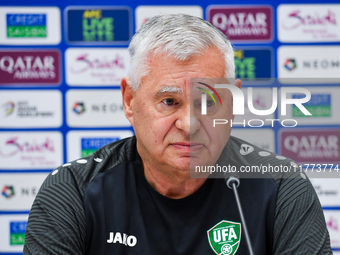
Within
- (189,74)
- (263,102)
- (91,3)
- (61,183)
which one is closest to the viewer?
(189,74)

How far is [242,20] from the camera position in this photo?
2.10 m

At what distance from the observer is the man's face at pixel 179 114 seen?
865 mm

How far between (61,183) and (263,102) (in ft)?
5.43

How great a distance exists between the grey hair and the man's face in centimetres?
2

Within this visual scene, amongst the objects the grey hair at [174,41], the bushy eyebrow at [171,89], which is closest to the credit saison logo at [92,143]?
the grey hair at [174,41]

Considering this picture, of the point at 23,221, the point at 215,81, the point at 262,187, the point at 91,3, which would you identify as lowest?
A: the point at 23,221

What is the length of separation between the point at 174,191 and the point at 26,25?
1681 mm

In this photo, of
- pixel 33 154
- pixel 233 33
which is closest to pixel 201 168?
pixel 233 33

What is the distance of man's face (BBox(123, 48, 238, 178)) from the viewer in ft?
2.84

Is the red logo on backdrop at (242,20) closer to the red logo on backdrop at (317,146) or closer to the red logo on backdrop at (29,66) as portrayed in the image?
the red logo on backdrop at (317,146)

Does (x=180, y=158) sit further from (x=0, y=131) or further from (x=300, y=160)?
(x=0, y=131)

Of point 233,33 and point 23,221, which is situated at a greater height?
point 233,33

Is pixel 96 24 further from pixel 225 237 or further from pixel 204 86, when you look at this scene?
pixel 225 237

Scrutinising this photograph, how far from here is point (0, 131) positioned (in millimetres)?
2113
